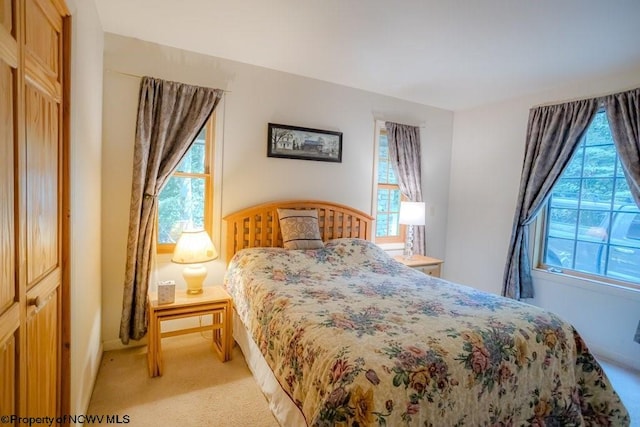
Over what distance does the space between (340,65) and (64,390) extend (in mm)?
2887

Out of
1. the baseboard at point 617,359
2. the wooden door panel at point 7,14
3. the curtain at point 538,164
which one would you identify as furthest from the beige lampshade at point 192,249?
the baseboard at point 617,359

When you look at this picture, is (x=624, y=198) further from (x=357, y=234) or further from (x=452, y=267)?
(x=357, y=234)

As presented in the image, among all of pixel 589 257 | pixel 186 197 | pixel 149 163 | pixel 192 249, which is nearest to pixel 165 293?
pixel 192 249

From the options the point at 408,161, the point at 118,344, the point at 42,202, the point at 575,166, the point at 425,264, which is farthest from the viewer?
the point at 408,161

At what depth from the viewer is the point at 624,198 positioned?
2.86 m

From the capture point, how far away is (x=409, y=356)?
1352mm

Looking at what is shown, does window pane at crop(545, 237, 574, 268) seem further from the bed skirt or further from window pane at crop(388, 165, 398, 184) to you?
the bed skirt

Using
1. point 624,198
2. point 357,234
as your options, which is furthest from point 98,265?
point 624,198

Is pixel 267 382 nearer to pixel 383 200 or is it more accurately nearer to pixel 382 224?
pixel 382 224

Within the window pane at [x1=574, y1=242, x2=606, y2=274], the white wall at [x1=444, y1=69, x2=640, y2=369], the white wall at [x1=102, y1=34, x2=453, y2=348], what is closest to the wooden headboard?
the white wall at [x1=102, y1=34, x2=453, y2=348]

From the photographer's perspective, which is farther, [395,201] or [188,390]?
[395,201]

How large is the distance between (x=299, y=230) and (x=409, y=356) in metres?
1.79

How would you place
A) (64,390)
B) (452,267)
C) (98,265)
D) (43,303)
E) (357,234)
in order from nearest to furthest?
(43,303) → (64,390) → (98,265) → (357,234) → (452,267)

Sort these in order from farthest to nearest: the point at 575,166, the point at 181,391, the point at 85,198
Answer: the point at 575,166
the point at 181,391
the point at 85,198
